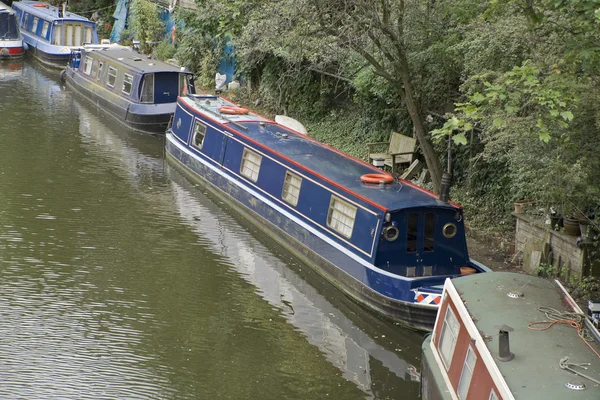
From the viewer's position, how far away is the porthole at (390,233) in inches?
458

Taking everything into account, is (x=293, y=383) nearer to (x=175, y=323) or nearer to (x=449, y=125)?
(x=175, y=323)

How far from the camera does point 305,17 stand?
13.2 m

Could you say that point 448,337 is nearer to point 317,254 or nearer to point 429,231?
point 429,231

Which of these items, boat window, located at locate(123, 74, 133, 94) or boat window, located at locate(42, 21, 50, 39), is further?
boat window, located at locate(42, 21, 50, 39)

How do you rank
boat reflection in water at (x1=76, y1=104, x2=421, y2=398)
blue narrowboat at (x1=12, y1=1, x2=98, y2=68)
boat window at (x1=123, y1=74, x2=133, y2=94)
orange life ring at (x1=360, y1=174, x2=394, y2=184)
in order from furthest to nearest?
blue narrowboat at (x1=12, y1=1, x2=98, y2=68)
boat window at (x1=123, y1=74, x2=133, y2=94)
orange life ring at (x1=360, y1=174, x2=394, y2=184)
boat reflection in water at (x1=76, y1=104, x2=421, y2=398)

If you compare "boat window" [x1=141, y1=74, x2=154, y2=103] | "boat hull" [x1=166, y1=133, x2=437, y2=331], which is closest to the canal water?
"boat hull" [x1=166, y1=133, x2=437, y2=331]

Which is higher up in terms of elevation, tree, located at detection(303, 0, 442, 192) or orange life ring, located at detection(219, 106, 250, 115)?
tree, located at detection(303, 0, 442, 192)

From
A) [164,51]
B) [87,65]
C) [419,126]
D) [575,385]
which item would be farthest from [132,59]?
[575,385]

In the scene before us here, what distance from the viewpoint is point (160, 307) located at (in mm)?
12117

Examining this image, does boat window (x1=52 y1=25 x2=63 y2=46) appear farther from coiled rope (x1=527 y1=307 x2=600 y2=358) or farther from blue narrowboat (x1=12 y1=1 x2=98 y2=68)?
coiled rope (x1=527 y1=307 x2=600 y2=358)

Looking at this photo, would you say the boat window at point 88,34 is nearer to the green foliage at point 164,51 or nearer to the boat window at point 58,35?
the boat window at point 58,35

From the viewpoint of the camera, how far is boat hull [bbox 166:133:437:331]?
37.3 ft

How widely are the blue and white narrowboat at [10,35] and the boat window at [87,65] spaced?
726cm

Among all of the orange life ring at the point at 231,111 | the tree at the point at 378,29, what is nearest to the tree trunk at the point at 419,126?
the tree at the point at 378,29
